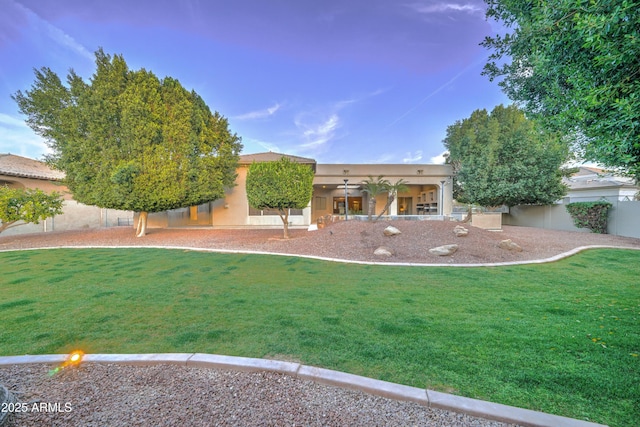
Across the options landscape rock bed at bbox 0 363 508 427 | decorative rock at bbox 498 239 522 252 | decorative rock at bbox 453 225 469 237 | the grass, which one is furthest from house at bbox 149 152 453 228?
landscape rock bed at bbox 0 363 508 427

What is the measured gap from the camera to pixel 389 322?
12.1ft

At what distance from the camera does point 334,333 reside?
3.35 m

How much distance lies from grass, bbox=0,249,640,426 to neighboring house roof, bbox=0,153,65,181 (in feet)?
38.8

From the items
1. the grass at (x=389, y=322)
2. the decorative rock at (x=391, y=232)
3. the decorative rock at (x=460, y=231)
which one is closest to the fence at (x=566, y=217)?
the grass at (x=389, y=322)

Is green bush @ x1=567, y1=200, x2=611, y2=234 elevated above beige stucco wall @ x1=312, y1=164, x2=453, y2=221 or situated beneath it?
situated beneath

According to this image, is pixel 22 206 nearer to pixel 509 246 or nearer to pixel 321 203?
pixel 321 203

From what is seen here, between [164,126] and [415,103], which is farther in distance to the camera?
[415,103]

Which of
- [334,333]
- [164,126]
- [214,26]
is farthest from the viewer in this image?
[164,126]

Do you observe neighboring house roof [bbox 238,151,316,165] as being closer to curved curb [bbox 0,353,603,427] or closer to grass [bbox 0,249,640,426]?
grass [bbox 0,249,640,426]

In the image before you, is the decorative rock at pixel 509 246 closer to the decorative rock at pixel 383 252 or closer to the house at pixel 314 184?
the decorative rock at pixel 383 252

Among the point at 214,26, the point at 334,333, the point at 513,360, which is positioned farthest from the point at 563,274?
the point at 214,26

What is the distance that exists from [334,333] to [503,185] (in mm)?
17827

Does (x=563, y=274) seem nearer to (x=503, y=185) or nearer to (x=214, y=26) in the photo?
(x=503, y=185)

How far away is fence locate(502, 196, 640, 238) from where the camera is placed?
12.5 m
